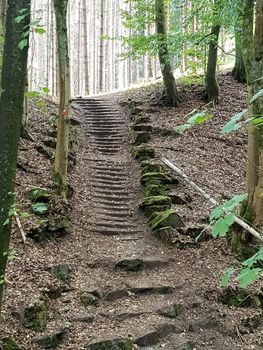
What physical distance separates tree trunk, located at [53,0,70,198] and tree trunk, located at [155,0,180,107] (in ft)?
18.1

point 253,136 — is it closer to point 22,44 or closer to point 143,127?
point 22,44

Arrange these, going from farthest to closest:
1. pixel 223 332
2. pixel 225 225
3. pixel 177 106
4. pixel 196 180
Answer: pixel 177 106 → pixel 196 180 → pixel 223 332 → pixel 225 225

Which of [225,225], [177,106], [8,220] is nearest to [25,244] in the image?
[8,220]

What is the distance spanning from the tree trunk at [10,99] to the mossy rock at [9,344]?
1.04 meters

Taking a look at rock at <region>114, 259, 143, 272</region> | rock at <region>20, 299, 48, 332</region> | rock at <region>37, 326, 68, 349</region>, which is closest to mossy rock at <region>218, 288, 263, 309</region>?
rock at <region>114, 259, 143, 272</region>

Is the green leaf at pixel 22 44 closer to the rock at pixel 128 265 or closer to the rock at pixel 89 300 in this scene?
the rock at pixel 89 300

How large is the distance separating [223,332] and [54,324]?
2.27 m

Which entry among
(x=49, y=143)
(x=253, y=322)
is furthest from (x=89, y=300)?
(x=49, y=143)

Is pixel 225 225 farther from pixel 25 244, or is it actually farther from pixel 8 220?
pixel 25 244

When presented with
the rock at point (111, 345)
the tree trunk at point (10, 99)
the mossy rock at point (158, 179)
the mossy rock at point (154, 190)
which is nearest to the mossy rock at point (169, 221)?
the mossy rock at point (154, 190)

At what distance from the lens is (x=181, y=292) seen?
6102mm

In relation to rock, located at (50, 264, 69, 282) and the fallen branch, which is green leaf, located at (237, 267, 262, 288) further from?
the fallen branch

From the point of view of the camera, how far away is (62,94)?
820cm

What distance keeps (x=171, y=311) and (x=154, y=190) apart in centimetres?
376
